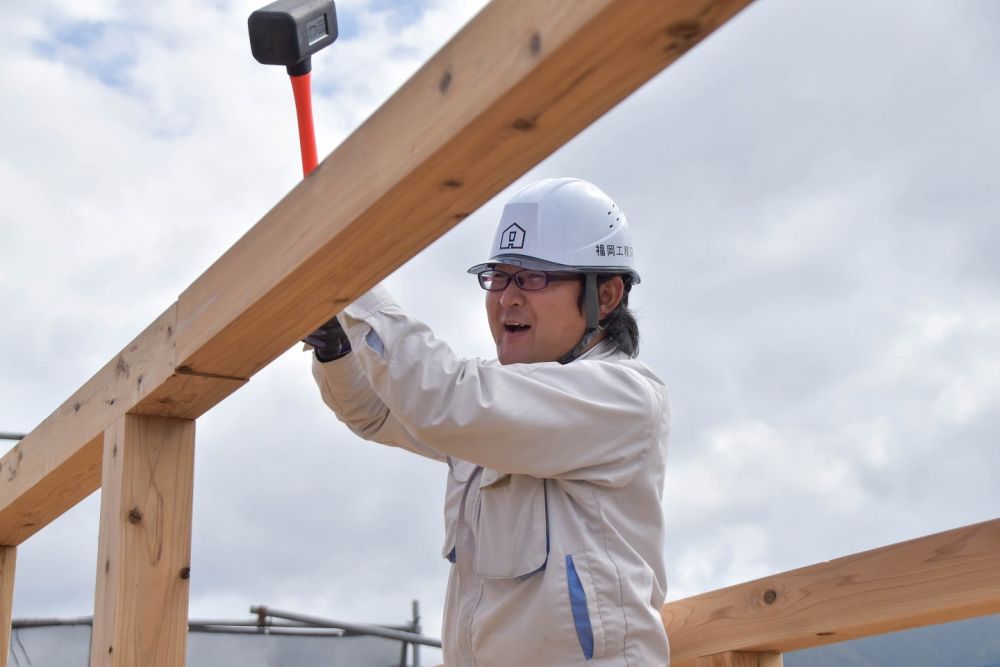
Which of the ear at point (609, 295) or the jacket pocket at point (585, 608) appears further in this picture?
the ear at point (609, 295)

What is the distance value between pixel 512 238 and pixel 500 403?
75 cm

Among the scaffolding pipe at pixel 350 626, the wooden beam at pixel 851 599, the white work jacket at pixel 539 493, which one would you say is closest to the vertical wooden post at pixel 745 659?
the wooden beam at pixel 851 599

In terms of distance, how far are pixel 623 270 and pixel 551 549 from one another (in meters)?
0.80

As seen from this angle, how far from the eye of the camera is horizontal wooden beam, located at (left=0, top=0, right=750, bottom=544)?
4.68ft

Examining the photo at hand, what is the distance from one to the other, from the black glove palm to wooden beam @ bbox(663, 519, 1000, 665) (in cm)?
113

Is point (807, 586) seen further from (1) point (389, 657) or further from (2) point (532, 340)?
(1) point (389, 657)

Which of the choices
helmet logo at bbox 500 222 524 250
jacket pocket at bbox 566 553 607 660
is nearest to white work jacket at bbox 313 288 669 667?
jacket pocket at bbox 566 553 607 660

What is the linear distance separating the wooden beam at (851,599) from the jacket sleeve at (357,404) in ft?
2.56

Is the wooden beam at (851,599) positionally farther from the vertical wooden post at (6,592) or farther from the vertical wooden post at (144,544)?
the vertical wooden post at (6,592)

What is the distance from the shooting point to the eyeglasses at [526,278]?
2.80m

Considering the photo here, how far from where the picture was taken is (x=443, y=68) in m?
1.67

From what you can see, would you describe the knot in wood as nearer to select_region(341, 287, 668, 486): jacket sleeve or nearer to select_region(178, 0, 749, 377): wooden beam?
select_region(178, 0, 749, 377): wooden beam

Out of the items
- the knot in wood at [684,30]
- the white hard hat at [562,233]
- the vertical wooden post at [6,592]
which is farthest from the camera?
the vertical wooden post at [6,592]

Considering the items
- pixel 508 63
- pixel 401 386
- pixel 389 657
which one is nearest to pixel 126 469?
pixel 401 386
